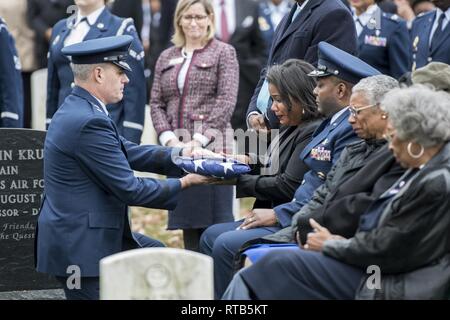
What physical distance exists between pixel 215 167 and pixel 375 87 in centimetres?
119

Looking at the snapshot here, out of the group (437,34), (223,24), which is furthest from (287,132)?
(223,24)

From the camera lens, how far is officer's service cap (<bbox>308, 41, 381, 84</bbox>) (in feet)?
24.0

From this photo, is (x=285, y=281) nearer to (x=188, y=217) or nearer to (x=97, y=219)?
(x=97, y=219)

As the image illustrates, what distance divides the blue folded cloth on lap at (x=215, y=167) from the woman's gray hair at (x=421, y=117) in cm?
161

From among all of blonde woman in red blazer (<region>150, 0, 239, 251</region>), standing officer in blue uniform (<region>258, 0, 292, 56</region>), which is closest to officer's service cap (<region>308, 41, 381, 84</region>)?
blonde woman in red blazer (<region>150, 0, 239, 251</region>)

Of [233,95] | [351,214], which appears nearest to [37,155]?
[233,95]

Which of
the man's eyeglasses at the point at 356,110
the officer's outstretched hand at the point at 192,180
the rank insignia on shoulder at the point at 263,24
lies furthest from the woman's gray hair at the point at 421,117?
the rank insignia on shoulder at the point at 263,24

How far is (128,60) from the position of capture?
952 cm

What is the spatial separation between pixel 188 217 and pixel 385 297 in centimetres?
361

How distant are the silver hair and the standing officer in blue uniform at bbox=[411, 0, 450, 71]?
128 inches

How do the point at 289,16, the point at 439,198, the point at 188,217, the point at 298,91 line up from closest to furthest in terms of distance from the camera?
the point at 439,198, the point at 298,91, the point at 289,16, the point at 188,217

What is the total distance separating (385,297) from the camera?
20.0ft

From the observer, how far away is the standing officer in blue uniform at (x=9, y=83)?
9.97 metres

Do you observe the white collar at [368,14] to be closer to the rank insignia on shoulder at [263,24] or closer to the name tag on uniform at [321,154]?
the name tag on uniform at [321,154]
